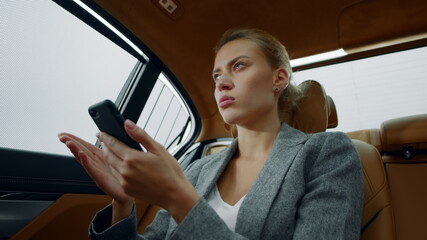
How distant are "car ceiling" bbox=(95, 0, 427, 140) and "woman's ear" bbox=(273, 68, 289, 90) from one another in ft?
3.76

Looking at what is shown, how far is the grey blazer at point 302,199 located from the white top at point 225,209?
52 mm

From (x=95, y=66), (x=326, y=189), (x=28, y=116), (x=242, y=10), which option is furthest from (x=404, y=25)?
(x=28, y=116)

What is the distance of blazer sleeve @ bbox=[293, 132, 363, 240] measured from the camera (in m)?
0.71

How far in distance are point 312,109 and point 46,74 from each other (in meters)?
1.32

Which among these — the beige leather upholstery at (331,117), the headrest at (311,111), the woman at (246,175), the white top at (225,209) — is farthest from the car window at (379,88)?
the white top at (225,209)

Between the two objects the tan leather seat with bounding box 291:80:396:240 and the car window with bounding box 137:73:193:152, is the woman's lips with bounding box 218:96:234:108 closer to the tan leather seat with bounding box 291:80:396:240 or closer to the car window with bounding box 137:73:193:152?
the tan leather seat with bounding box 291:80:396:240

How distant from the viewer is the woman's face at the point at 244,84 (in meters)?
1.02

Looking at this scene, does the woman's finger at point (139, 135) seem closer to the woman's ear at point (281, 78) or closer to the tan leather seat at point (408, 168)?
the woman's ear at point (281, 78)

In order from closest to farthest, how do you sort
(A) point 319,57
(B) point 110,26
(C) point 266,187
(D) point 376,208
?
(C) point 266,187 → (D) point 376,208 → (B) point 110,26 → (A) point 319,57

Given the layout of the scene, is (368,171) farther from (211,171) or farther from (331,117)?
(211,171)

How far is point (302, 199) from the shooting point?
80 centimetres

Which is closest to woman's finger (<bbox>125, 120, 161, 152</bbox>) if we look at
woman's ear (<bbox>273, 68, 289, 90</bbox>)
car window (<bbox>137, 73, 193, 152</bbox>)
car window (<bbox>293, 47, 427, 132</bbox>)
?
woman's ear (<bbox>273, 68, 289, 90</bbox>)

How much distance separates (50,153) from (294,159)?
1.09 m

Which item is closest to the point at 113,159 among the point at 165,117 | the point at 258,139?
the point at 258,139
